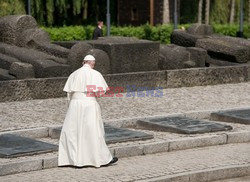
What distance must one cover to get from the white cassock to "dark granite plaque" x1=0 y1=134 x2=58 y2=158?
659mm

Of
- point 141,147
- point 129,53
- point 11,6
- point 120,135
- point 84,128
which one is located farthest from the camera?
point 11,6

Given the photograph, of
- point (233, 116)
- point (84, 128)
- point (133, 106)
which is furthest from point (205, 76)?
point (84, 128)

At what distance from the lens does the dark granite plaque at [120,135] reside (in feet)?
41.6

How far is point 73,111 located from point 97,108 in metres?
0.34

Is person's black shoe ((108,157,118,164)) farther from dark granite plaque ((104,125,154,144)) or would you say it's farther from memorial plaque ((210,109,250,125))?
memorial plaque ((210,109,250,125))

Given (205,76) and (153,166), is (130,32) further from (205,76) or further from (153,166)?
(153,166)

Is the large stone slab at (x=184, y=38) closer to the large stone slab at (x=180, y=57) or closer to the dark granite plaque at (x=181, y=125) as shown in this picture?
the large stone slab at (x=180, y=57)

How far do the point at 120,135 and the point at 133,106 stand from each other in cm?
408

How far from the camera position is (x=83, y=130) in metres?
11.1

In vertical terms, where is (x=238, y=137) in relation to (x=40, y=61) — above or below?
below

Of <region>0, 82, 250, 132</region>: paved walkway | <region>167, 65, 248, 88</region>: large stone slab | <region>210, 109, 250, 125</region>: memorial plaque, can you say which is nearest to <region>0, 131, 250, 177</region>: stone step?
<region>210, 109, 250, 125</region>: memorial plaque

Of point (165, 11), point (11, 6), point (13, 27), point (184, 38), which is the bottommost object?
point (165, 11)

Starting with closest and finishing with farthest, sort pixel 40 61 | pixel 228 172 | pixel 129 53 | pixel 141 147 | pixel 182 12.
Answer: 1. pixel 228 172
2. pixel 141 147
3. pixel 40 61
4. pixel 129 53
5. pixel 182 12

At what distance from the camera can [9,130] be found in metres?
13.7
